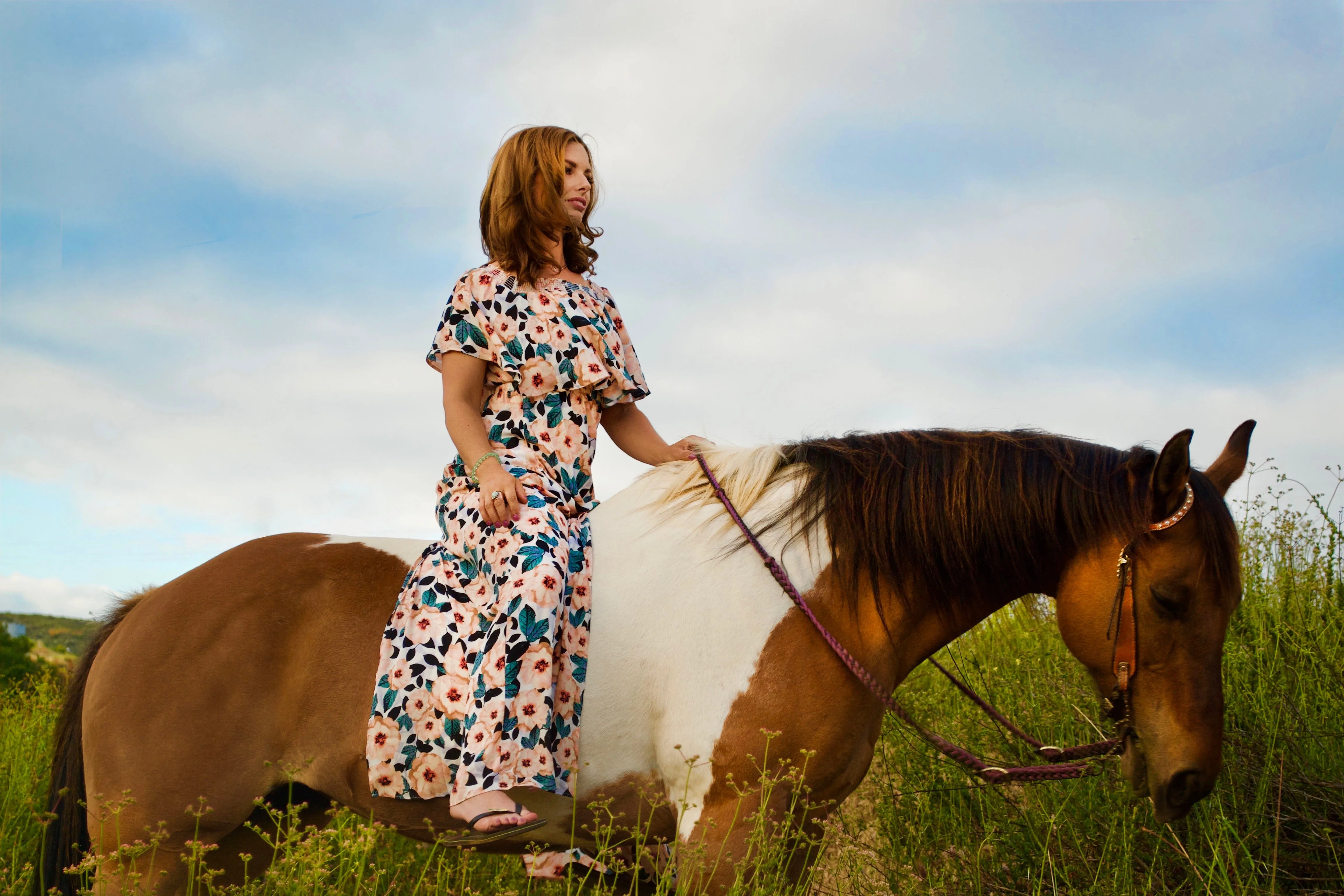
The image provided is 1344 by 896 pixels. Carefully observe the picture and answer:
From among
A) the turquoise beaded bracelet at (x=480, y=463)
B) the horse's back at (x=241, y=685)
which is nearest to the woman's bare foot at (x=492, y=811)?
the horse's back at (x=241, y=685)

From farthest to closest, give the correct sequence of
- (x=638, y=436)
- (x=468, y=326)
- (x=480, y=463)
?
(x=638, y=436) → (x=468, y=326) → (x=480, y=463)

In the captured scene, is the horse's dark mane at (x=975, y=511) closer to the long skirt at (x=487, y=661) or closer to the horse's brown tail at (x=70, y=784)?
the long skirt at (x=487, y=661)

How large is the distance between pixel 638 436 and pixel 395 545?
3.21 feet

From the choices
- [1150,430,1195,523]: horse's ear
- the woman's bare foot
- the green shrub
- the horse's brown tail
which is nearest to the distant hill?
the green shrub

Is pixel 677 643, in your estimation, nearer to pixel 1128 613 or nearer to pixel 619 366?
pixel 619 366

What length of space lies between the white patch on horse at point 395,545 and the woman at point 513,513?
14 cm

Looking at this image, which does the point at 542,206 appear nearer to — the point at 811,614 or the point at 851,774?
the point at 811,614

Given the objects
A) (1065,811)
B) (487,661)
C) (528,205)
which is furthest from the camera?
(1065,811)

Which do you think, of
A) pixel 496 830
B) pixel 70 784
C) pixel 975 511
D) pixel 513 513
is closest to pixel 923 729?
pixel 975 511

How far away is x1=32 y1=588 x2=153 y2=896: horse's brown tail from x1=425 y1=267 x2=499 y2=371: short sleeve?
61.3 inches

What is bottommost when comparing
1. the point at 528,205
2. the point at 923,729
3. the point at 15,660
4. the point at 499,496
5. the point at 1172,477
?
the point at 15,660

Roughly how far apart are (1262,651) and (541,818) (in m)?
3.58

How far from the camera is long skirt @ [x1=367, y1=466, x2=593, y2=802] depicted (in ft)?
8.15

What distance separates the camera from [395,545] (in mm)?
3033
